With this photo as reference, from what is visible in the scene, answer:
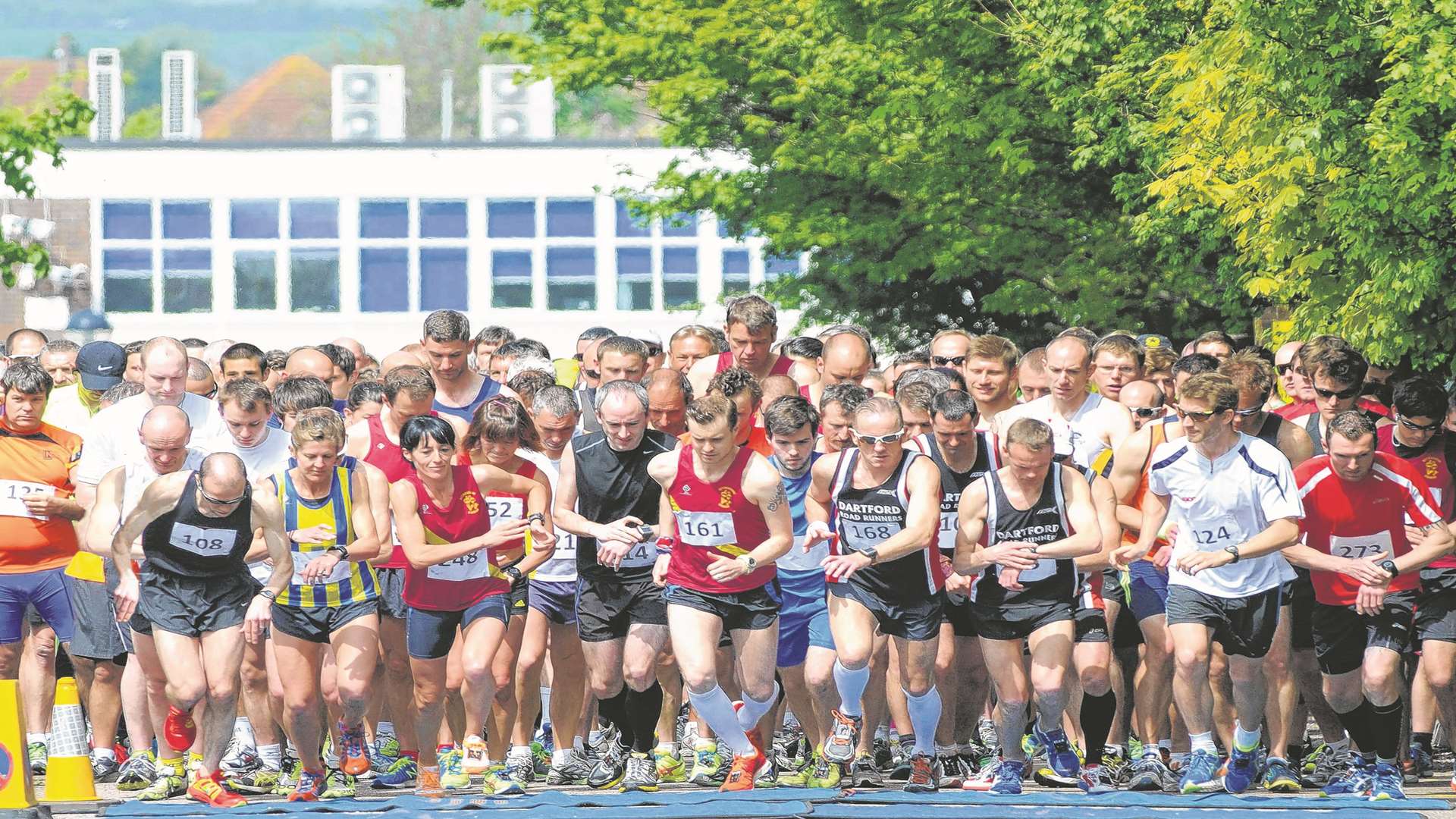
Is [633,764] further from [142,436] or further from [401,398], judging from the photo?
[142,436]

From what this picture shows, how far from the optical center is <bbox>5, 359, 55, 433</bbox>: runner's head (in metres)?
10.6

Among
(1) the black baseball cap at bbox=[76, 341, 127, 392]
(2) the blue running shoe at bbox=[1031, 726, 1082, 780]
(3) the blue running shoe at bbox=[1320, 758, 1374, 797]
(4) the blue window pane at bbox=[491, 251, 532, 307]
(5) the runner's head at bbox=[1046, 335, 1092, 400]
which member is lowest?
(3) the blue running shoe at bbox=[1320, 758, 1374, 797]


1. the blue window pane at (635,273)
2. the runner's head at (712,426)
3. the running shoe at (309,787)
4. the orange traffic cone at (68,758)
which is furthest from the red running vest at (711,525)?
the blue window pane at (635,273)

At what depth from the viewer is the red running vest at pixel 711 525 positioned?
9.95 meters

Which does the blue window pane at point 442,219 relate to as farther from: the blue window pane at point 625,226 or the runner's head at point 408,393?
the runner's head at point 408,393

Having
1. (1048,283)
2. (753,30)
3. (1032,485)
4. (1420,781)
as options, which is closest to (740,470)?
(1032,485)

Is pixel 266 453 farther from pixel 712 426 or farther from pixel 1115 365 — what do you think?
pixel 1115 365

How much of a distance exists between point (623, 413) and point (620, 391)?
120 mm

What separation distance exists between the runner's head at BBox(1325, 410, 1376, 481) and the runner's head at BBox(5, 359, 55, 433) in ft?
20.8

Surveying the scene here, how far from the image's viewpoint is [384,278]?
3784 centimetres

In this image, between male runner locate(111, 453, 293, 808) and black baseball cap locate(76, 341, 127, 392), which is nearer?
male runner locate(111, 453, 293, 808)

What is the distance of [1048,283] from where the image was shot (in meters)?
20.8

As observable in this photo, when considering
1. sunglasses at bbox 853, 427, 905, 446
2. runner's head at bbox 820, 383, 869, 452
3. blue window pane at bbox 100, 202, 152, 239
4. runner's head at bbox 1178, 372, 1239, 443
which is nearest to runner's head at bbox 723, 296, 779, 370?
runner's head at bbox 820, 383, 869, 452

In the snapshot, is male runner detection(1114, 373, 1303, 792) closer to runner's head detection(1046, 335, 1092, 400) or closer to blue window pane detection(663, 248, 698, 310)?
runner's head detection(1046, 335, 1092, 400)
